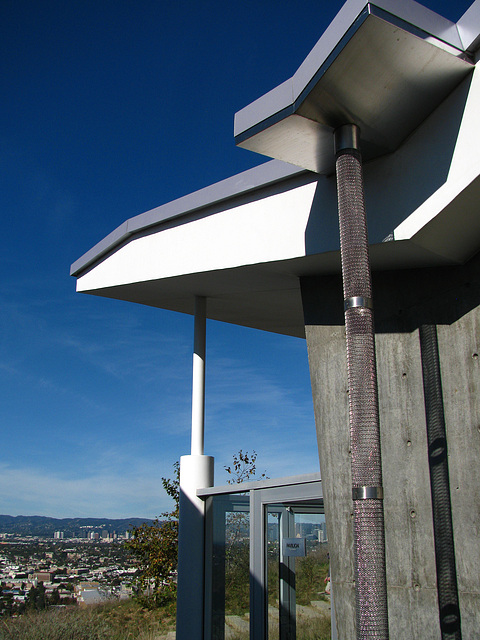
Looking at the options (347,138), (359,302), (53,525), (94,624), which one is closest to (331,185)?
(347,138)

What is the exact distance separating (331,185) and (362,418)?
2.49 m

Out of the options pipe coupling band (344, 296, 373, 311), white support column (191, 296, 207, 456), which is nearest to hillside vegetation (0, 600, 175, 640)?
white support column (191, 296, 207, 456)

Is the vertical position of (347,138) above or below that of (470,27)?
below

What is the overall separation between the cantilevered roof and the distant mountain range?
62.7 ft

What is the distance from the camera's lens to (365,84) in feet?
12.1

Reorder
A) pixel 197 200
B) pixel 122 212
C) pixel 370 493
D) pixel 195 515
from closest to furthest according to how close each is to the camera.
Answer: pixel 370 493
pixel 197 200
pixel 195 515
pixel 122 212

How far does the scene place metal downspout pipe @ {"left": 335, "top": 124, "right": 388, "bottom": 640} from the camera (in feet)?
10.3

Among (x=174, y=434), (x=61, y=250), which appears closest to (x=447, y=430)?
(x=61, y=250)

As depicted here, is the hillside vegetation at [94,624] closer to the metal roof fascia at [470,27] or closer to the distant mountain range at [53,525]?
the metal roof fascia at [470,27]

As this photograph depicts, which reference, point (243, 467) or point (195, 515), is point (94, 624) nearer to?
point (195, 515)

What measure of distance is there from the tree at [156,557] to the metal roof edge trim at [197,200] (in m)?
7.43

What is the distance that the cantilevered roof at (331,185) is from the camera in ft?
11.6

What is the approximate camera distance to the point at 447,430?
4.45 metres

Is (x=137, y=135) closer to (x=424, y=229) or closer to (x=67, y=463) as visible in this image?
(x=424, y=229)
